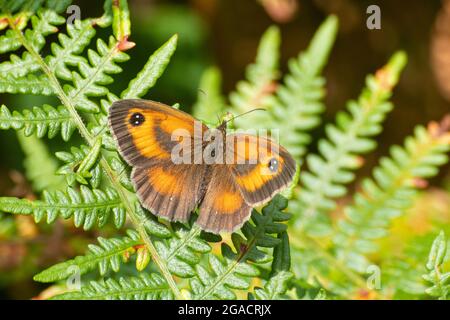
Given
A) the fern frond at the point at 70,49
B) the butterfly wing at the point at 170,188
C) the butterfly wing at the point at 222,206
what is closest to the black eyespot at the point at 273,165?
the butterfly wing at the point at 222,206

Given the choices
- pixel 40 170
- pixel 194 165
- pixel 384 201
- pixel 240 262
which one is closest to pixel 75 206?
pixel 194 165

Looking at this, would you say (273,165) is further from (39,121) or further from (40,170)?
(40,170)

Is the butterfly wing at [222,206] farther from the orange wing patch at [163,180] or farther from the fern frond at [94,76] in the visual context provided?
the fern frond at [94,76]

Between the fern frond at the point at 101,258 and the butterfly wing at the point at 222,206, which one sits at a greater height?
the butterfly wing at the point at 222,206

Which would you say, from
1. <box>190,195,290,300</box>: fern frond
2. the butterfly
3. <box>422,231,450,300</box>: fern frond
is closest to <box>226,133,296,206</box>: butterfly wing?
the butterfly

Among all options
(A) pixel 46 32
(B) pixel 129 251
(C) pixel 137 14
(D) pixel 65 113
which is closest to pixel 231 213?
(B) pixel 129 251
